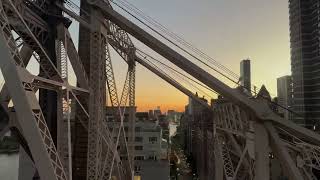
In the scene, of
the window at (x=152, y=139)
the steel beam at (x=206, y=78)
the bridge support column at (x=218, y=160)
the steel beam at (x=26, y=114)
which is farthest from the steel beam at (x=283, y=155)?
the window at (x=152, y=139)

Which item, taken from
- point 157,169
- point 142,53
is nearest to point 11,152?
point 157,169

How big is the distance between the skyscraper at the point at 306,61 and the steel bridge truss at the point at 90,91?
35.8 meters

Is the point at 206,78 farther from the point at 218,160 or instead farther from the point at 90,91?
the point at 218,160

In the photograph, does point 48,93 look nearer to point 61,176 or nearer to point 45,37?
point 45,37

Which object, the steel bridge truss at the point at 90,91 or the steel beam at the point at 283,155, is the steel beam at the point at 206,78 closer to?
the steel bridge truss at the point at 90,91

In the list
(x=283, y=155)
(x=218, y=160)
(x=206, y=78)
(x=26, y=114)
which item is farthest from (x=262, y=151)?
(x=218, y=160)

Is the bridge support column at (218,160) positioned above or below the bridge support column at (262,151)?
below

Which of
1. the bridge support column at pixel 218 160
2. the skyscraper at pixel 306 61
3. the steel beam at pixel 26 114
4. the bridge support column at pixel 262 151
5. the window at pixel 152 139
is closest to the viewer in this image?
the steel beam at pixel 26 114

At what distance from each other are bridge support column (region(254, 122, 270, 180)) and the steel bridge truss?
0.04 meters

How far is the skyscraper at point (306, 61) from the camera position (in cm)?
6431

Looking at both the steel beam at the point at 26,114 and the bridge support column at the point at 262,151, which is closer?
the steel beam at the point at 26,114

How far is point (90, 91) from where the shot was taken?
78.1 feet

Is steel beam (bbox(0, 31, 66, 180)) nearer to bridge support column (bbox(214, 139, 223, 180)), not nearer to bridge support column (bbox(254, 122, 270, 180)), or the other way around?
bridge support column (bbox(254, 122, 270, 180))

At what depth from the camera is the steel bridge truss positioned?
50.6 ft
